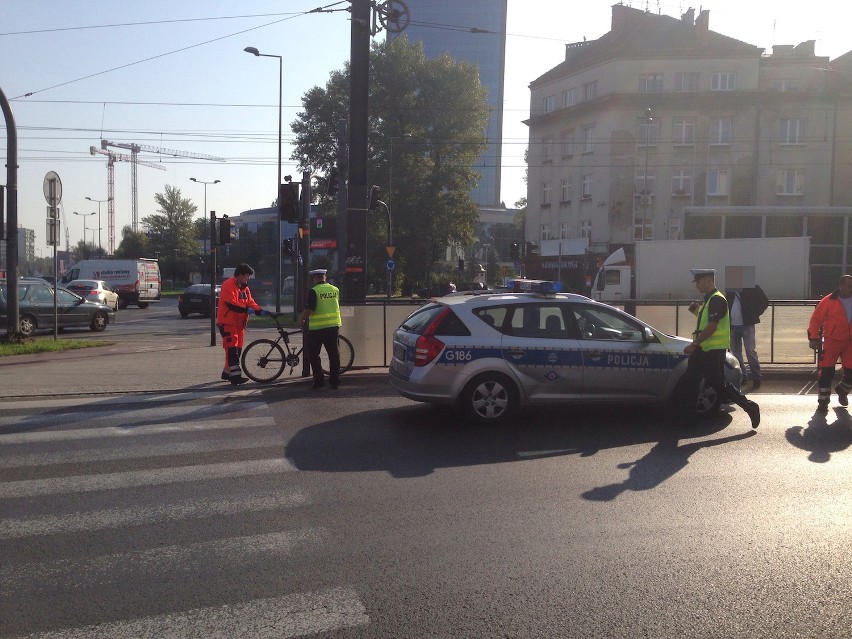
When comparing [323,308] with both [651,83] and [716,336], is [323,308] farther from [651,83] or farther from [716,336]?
[651,83]

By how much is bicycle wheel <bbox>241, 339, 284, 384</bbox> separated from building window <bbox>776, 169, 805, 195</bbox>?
47.2 m

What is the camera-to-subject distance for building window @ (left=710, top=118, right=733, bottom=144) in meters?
51.7

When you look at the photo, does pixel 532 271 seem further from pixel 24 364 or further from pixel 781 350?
pixel 24 364

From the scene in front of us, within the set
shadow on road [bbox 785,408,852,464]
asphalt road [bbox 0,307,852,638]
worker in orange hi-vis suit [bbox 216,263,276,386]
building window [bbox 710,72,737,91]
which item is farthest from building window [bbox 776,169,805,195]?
worker in orange hi-vis suit [bbox 216,263,276,386]

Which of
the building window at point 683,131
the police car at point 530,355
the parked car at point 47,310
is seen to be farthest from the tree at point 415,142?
the police car at point 530,355

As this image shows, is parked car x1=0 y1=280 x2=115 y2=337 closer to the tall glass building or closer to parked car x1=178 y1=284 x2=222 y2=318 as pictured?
parked car x1=178 y1=284 x2=222 y2=318

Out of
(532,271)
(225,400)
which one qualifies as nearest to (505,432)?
(225,400)

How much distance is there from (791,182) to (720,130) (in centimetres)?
566

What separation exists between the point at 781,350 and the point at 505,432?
8.99 m

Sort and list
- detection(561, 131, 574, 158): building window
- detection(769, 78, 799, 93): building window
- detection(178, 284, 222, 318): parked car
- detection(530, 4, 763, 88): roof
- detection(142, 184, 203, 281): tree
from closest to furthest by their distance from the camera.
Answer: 1. detection(178, 284, 222, 318): parked car
2. detection(530, 4, 763, 88): roof
3. detection(769, 78, 799, 93): building window
4. detection(561, 131, 574, 158): building window
5. detection(142, 184, 203, 281): tree

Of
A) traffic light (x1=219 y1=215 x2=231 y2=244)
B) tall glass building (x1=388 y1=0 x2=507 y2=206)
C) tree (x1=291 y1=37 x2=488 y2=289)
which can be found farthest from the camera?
tall glass building (x1=388 y1=0 x2=507 y2=206)

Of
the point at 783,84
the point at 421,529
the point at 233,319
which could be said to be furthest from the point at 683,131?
the point at 421,529

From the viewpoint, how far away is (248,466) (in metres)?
Answer: 7.07

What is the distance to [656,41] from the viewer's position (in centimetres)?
5209
